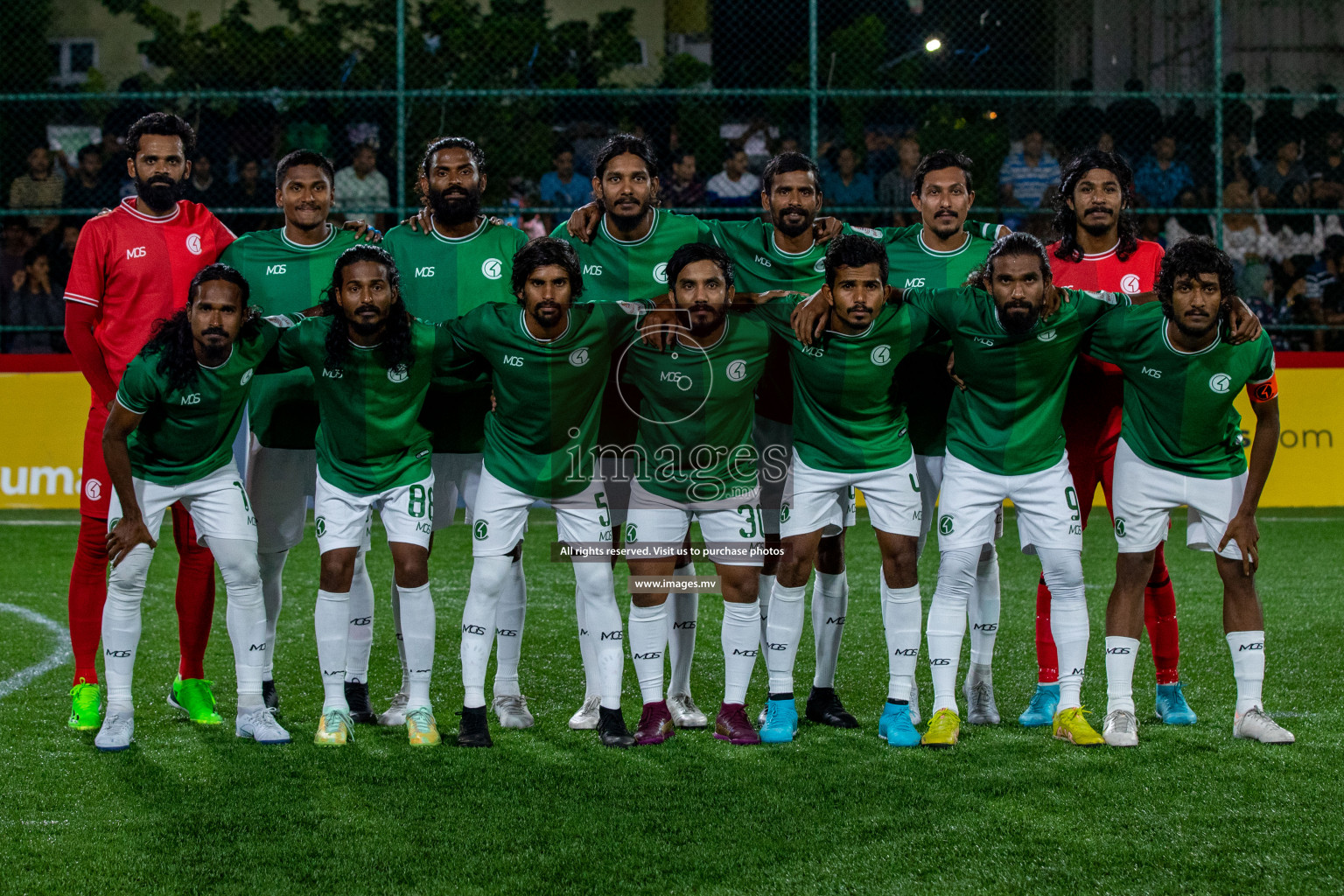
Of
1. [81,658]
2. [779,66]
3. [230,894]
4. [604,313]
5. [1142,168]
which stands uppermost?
[779,66]

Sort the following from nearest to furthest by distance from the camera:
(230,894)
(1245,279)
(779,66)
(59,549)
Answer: (230,894)
(59,549)
(1245,279)
(779,66)

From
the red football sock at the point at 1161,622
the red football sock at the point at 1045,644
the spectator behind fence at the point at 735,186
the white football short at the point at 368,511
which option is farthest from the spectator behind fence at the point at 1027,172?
the white football short at the point at 368,511

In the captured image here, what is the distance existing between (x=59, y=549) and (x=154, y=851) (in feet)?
19.9

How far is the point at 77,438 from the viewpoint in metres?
10.4

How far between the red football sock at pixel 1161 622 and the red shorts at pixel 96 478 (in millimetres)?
3710

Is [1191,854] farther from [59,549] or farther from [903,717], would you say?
[59,549]

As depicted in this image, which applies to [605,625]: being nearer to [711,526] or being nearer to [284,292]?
[711,526]

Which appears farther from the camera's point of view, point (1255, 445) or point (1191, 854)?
point (1255, 445)

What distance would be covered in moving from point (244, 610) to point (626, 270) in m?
1.80

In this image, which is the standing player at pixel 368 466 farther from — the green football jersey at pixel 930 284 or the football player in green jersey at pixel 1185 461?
the football player in green jersey at pixel 1185 461

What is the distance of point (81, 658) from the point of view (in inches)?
203

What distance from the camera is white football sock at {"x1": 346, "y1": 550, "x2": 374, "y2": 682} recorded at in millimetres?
5133

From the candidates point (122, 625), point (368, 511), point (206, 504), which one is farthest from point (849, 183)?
point (122, 625)

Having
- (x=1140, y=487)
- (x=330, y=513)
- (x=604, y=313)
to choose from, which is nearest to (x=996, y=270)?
(x=1140, y=487)
